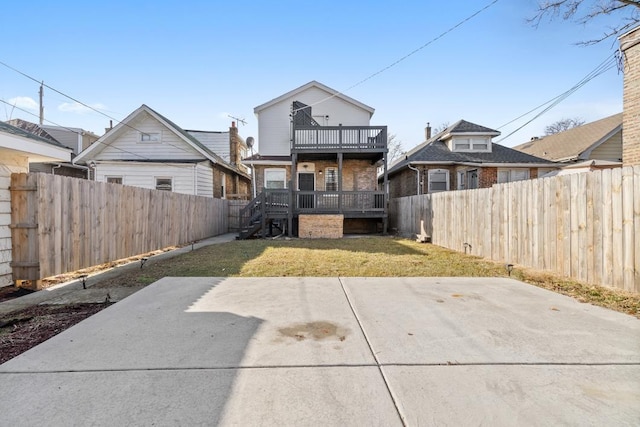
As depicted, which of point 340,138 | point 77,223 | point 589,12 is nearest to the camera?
point 77,223

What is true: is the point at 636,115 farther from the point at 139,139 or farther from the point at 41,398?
the point at 139,139

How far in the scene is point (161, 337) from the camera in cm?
312

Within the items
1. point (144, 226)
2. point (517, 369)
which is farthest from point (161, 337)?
point (144, 226)

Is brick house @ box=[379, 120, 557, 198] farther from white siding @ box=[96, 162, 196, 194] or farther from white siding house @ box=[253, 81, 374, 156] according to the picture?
white siding @ box=[96, 162, 196, 194]

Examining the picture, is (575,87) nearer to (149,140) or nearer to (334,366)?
(334,366)

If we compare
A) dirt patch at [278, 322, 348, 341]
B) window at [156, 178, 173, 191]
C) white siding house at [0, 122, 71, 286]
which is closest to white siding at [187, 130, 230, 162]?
window at [156, 178, 173, 191]

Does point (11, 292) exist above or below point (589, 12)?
below

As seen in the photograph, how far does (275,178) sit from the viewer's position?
1717 cm

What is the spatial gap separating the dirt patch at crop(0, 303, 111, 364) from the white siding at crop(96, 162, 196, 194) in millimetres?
12816

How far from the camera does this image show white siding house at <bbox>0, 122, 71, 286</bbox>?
4840 millimetres

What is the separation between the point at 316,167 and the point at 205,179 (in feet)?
19.8

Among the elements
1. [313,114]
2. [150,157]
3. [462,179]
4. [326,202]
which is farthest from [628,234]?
[150,157]

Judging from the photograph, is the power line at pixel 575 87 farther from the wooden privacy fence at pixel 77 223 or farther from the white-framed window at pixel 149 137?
the white-framed window at pixel 149 137

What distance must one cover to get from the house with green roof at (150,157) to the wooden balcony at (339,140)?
17.5ft
